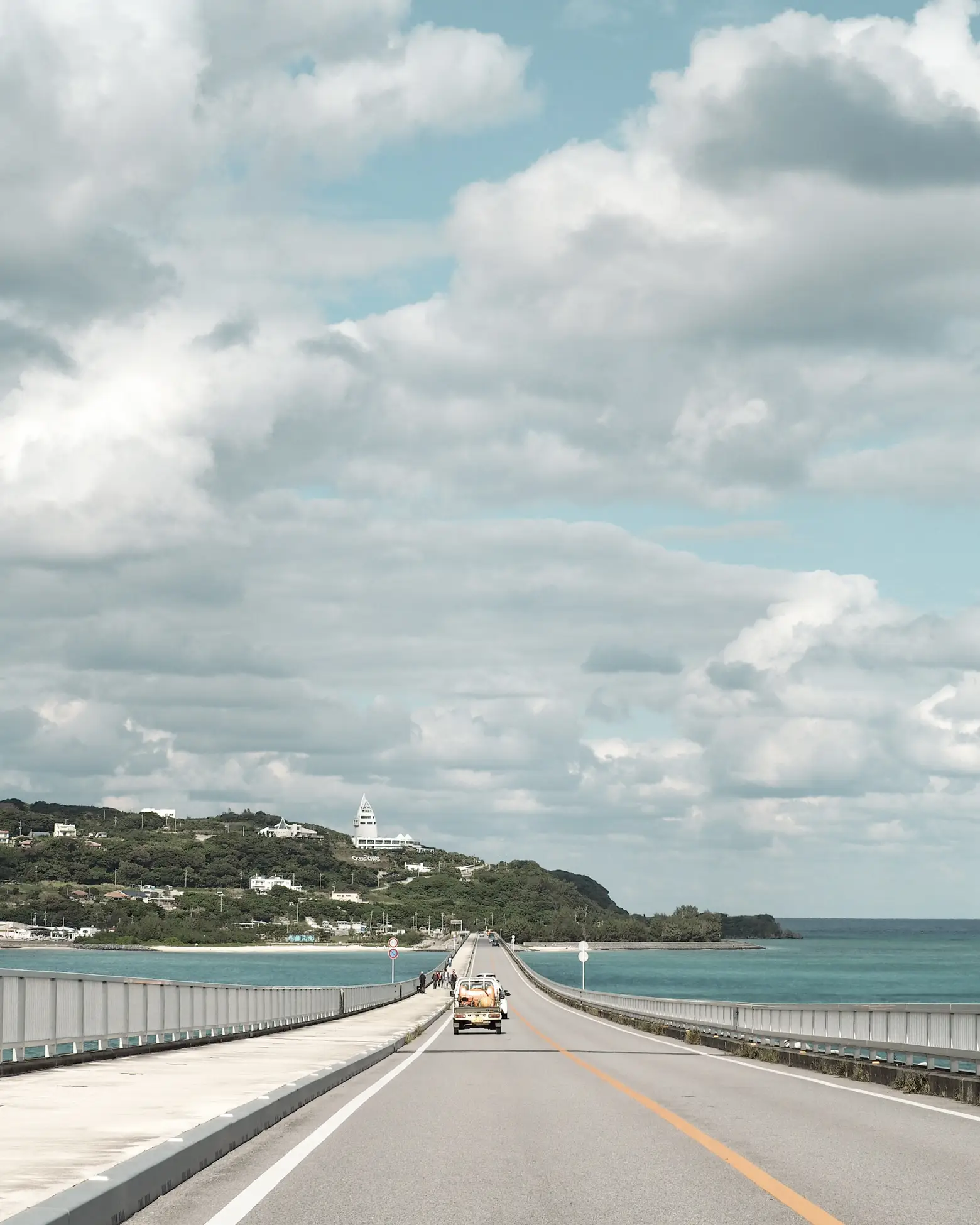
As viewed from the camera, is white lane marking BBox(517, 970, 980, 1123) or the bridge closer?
the bridge

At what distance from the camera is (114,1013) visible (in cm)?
2444

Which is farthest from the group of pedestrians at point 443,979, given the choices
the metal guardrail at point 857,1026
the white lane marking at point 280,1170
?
the white lane marking at point 280,1170

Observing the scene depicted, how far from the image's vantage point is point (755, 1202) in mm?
10367

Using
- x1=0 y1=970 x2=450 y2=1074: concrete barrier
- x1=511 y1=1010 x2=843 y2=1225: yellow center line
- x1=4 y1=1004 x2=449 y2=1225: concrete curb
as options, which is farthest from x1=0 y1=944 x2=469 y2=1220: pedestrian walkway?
x1=511 y1=1010 x2=843 y2=1225: yellow center line

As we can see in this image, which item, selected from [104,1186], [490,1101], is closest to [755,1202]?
[104,1186]

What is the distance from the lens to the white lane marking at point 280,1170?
9.75 m

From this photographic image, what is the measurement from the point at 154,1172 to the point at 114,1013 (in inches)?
583

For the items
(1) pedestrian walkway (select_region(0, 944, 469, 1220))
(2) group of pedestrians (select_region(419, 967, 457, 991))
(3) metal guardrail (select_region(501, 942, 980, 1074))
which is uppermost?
(1) pedestrian walkway (select_region(0, 944, 469, 1220))

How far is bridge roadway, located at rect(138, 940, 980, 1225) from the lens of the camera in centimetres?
997

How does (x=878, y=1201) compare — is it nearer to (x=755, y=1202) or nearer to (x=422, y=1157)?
(x=755, y=1202)

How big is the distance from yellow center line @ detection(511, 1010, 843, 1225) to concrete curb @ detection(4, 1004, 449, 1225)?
162 inches

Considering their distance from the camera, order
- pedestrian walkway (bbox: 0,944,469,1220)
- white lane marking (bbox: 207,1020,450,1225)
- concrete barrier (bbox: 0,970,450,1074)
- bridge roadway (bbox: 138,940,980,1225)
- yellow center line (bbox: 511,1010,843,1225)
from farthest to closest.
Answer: concrete barrier (bbox: 0,970,450,1074), pedestrian walkway (bbox: 0,944,469,1220), bridge roadway (bbox: 138,940,980,1225), yellow center line (bbox: 511,1010,843,1225), white lane marking (bbox: 207,1020,450,1225)

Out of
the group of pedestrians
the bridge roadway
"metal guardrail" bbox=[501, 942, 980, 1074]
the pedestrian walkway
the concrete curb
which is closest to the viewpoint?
the concrete curb

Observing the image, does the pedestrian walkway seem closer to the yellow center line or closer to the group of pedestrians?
the yellow center line
